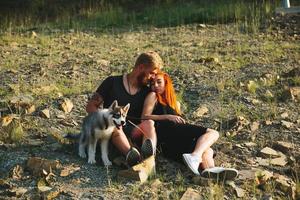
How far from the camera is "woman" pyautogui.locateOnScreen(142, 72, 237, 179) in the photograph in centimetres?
636

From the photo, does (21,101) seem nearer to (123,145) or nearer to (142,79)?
(142,79)

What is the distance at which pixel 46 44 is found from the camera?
12812mm

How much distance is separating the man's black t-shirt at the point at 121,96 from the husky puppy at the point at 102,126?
374mm

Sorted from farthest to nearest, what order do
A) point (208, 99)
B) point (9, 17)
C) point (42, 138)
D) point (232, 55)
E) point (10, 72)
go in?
point (9, 17), point (232, 55), point (10, 72), point (208, 99), point (42, 138)

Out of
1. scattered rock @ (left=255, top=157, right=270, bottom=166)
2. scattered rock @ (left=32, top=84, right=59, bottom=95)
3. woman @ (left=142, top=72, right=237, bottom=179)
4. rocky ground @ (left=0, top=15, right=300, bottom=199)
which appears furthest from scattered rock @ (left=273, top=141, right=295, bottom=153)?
scattered rock @ (left=32, top=84, right=59, bottom=95)

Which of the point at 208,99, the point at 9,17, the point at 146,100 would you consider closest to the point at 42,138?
the point at 146,100

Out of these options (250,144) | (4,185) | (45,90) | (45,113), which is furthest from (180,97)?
(4,185)

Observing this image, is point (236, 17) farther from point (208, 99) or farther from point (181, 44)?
point (208, 99)

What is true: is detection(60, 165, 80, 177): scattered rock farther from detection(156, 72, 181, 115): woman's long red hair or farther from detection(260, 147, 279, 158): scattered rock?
detection(260, 147, 279, 158): scattered rock

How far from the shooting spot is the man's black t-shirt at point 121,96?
665 centimetres

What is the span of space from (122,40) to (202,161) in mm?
7408

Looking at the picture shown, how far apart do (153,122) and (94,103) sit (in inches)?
27.4

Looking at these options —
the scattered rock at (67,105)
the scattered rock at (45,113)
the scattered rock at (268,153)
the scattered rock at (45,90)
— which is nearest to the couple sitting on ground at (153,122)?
the scattered rock at (268,153)

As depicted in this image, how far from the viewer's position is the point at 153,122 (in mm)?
6434
